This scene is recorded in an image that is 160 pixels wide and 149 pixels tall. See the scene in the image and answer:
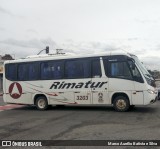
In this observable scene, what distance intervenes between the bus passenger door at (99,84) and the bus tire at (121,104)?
530 mm

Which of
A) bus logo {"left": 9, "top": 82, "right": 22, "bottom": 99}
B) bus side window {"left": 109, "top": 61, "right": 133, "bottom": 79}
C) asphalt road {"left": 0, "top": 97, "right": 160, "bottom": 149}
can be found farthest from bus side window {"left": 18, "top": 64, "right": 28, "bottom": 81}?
bus side window {"left": 109, "top": 61, "right": 133, "bottom": 79}

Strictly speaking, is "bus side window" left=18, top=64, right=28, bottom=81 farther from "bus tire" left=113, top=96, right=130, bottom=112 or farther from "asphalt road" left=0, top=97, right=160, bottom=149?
"bus tire" left=113, top=96, right=130, bottom=112

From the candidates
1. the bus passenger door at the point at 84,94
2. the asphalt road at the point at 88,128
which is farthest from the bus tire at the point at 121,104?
the bus passenger door at the point at 84,94

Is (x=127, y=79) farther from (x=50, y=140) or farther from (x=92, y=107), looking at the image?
(x=50, y=140)

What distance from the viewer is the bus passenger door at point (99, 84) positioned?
16734mm

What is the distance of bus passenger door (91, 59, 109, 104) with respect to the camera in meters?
16.7

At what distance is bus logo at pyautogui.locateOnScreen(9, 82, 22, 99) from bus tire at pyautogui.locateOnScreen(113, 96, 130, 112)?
18.9ft

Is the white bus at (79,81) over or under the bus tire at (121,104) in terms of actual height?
over

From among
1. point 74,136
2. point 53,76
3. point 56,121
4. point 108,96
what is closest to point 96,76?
point 108,96

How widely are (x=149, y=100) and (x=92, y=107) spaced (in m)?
4.22

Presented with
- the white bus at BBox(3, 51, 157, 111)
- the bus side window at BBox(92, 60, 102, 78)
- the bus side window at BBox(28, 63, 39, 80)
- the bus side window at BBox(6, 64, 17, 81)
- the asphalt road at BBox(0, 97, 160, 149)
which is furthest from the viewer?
the bus side window at BBox(6, 64, 17, 81)

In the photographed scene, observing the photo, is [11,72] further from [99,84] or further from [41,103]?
[99,84]

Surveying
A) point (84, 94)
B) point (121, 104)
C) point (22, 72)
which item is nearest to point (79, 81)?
point (84, 94)

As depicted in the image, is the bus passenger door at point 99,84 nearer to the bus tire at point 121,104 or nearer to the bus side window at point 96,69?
the bus side window at point 96,69
